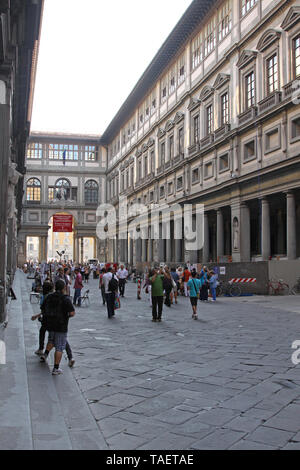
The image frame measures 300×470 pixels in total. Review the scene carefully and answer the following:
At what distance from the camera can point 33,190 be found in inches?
2499

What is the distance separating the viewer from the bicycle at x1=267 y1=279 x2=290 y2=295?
20703mm

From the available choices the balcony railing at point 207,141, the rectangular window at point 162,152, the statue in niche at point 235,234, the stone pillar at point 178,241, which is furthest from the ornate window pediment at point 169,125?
the statue in niche at point 235,234

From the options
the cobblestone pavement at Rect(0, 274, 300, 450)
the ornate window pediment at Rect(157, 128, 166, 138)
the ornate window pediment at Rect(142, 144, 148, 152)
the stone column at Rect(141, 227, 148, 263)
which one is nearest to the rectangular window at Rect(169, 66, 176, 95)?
the ornate window pediment at Rect(157, 128, 166, 138)

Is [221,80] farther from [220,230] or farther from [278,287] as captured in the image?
[278,287]

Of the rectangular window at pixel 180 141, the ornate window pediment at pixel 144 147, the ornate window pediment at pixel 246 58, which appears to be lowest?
the rectangular window at pixel 180 141

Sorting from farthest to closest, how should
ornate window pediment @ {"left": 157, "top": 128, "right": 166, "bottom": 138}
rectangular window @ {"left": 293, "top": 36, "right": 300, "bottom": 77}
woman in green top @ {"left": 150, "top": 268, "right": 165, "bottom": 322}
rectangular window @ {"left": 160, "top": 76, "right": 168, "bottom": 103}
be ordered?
rectangular window @ {"left": 160, "top": 76, "right": 168, "bottom": 103} < ornate window pediment @ {"left": 157, "top": 128, "right": 166, "bottom": 138} < rectangular window @ {"left": 293, "top": 36, "right": 300, "bottom": 77} < woman in green top @ {"left": 150, "top": 268, "right": 165, "bottom": 322}

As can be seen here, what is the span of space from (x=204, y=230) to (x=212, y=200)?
267 centimetres

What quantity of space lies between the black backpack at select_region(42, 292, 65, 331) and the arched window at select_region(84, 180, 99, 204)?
192 feet

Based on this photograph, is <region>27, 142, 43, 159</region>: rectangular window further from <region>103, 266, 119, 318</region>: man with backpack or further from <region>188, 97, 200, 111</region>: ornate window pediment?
<region>103, 266, 119, 318</region>: man with backpack

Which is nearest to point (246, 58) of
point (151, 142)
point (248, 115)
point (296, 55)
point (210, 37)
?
point (248, 115)

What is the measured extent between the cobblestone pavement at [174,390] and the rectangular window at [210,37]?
23.9 meters

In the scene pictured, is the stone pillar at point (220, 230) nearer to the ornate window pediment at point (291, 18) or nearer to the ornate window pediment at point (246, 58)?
the ornate window pediment at point (246, 58)

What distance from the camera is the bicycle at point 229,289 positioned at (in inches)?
849

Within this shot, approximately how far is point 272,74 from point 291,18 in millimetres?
2648
